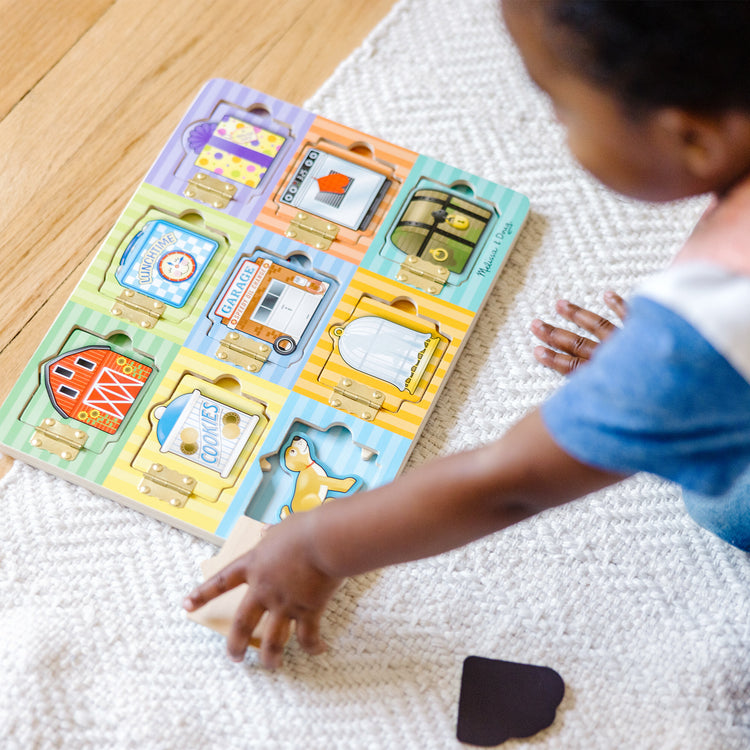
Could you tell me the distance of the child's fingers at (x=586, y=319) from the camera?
0.79 m

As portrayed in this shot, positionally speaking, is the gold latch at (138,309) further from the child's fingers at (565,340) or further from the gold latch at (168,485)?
A: the child's fingers at (565,340)

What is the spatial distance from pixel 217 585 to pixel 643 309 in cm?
35

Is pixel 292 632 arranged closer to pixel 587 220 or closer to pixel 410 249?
pixel 410 249

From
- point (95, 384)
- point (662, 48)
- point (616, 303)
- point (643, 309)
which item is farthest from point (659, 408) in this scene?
point (95, 384)

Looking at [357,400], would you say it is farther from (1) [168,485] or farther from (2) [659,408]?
(2) [659,408]

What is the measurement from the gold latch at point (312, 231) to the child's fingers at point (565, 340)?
0.20m

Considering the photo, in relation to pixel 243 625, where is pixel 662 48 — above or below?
above

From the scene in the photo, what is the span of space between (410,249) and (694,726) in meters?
0.45

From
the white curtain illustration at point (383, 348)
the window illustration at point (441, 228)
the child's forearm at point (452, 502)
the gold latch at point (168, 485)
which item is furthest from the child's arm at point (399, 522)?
the window illustration at point (441, 228)

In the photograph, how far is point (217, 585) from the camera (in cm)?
63

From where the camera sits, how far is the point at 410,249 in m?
0.82

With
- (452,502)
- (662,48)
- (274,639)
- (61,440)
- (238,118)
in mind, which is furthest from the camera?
(238,118)

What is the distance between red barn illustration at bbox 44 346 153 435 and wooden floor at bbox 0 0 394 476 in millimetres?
57

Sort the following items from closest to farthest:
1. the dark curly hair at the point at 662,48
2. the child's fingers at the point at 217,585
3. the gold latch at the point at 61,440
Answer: the dark curly hair at the point at 662,48 → the child's fingers at the point at 217,585 → the gold latch at the point at 61,440
